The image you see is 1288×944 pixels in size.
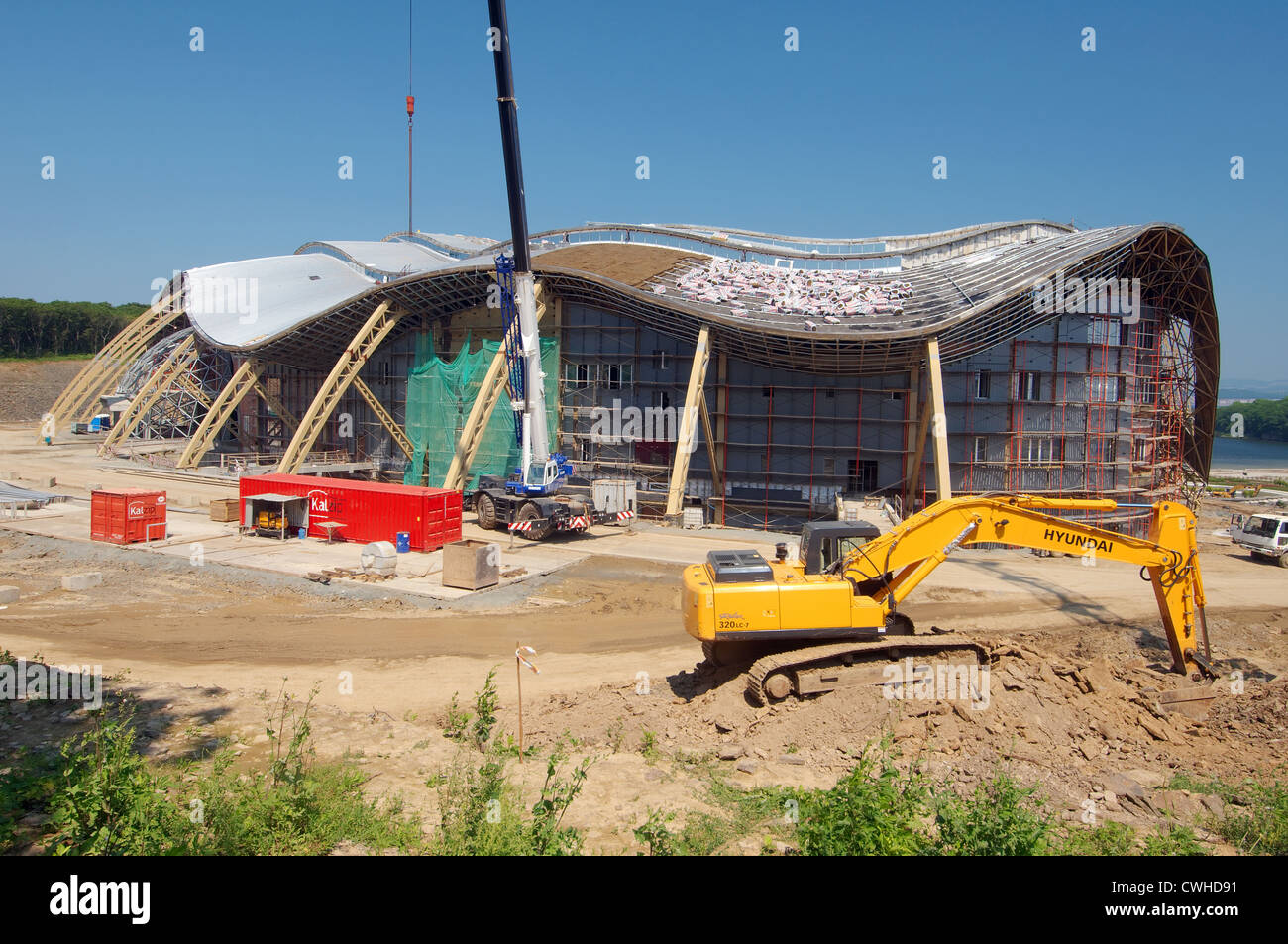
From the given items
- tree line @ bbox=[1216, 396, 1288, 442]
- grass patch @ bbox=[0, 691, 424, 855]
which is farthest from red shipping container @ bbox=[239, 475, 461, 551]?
tree line @ bbox=[1216, 396, 1288, 442]

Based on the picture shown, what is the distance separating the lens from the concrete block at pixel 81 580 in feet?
70.9

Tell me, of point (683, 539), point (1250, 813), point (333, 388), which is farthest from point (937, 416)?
point (333, 388)

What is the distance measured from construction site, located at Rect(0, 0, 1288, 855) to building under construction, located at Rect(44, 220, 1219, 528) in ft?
0.67

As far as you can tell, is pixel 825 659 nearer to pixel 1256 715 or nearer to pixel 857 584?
pixel 857 584

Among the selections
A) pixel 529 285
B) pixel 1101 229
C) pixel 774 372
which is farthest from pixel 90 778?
pixel 1101 229

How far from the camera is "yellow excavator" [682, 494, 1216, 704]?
40.4 ft

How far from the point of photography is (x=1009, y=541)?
1326cm

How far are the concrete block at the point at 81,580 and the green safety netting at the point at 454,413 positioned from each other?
16743 mm

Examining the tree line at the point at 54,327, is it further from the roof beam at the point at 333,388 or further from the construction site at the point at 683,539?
the roof beam at the point at 333,388

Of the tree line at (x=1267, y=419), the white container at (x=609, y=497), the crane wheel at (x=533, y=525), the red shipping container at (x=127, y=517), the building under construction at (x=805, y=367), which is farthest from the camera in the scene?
the tree line at (x=1267, y=419)

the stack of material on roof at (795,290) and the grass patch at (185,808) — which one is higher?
the stack of material on roof at (795,290)

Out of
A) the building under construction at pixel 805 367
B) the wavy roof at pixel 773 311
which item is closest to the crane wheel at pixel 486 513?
the building under construction at pixel 805 367

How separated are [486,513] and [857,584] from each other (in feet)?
67.4

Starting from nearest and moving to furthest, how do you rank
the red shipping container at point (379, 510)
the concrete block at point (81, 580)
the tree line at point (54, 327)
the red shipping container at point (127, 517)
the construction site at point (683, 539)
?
1. the construction site at point (683, 539)
2. the concrete block at point (81, 580)
3. the red shipping container at point (379, 510)
4. the red shipping container at point (127, 517)
5. the tree line at point (54, 327)
